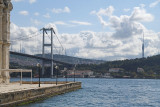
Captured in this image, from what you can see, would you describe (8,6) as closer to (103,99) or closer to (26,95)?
(103,99)

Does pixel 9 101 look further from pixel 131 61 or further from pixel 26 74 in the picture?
pixel 131 61

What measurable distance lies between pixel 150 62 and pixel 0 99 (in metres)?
143

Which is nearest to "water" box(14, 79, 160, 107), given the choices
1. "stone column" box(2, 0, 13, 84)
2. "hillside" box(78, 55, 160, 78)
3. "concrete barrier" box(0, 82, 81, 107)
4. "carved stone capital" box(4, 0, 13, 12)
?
"concrete barrier" box(0, 82, 81, 107)

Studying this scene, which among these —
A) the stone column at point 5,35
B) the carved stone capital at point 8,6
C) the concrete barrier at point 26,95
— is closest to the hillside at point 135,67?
the carved stone capital at point 8,6

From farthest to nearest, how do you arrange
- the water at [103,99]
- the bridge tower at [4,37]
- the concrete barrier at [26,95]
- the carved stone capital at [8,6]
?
the carved stone capital at [8,6], the bridge tower at [4,37], the water at [103,99], the concrete barrier at [26,95]

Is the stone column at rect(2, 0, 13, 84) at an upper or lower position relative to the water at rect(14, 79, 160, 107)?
upper

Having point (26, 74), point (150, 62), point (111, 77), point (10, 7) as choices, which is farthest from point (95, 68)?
point (10, 7)

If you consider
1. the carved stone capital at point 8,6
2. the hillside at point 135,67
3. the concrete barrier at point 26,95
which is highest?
the carved stone capital at point 8,6

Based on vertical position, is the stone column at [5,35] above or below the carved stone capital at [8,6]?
below

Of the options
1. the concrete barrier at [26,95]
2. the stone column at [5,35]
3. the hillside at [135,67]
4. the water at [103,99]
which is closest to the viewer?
the concrete barrier at [26,95]

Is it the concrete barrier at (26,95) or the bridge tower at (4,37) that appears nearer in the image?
the concrete barrier at (26,95)

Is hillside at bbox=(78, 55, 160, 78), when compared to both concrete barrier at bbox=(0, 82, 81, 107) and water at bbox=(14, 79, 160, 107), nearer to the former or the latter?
water at bbox=(14, 79, 160, 107)

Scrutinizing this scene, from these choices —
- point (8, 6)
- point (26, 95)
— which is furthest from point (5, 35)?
point (26, 95)

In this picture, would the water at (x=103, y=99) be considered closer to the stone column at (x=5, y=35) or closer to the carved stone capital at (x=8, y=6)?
the stone column at (x=5, y=35)
